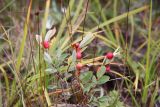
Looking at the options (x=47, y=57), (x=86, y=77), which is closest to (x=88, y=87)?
(x=86, y=77)

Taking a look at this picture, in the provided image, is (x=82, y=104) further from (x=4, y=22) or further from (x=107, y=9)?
(x=107, y=9)

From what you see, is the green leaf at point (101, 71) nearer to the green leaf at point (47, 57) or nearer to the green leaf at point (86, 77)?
the green leaf at point (86, 77)

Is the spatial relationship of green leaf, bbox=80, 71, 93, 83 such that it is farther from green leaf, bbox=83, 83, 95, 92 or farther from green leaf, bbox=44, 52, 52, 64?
green leaf, bbox=44, 52, 52, 64

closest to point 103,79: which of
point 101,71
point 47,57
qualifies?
point 101,71

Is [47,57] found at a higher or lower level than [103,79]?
higher

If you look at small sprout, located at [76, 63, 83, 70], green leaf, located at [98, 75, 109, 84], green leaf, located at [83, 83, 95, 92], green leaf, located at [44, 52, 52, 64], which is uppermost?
green leaf, located at [44, 52, 52, 64]

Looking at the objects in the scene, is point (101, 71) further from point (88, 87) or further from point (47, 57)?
point (47, 57)

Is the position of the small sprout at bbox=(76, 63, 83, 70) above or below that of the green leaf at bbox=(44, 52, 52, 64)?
below

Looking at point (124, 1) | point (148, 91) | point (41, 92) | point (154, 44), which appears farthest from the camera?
point (124, 1)

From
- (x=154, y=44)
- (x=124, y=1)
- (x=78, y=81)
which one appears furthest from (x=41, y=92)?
(x=124, y=1)

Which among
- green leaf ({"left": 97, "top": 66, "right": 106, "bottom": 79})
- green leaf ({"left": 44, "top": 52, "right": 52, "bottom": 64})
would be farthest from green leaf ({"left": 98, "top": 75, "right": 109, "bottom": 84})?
green leaf ({"left": 44, "top": 52, "right": 52, "bottom": 64})

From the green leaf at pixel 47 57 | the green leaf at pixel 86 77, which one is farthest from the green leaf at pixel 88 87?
the green leaf at pixel 47 57
